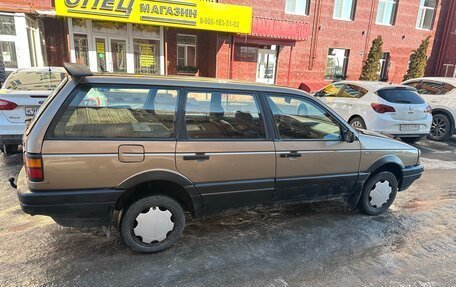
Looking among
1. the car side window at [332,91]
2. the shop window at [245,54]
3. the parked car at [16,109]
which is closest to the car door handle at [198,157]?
the parked car at [16,109]

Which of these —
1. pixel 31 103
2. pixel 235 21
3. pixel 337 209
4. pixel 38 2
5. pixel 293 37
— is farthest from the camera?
pixel 293 37

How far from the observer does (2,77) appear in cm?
1057

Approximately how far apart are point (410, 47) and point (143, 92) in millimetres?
21859

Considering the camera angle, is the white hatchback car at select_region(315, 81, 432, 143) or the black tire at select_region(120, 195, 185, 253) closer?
the black tire at select_region(120, 195, 185, 253)

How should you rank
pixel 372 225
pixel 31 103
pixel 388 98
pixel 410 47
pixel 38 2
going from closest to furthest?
pixel 372 225, pixel 31 103, pixel 388 98, pixel 38 2, pixel 410 47

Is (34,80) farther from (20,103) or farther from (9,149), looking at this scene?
(9,149)

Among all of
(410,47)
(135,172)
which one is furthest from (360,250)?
(410,47)

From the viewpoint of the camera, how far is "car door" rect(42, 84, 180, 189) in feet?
9.04

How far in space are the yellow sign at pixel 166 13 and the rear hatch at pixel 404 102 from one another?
763 cm

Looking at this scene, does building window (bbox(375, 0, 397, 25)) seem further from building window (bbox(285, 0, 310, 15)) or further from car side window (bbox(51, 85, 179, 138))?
car side window (bbox(51, 85, 179, 138))

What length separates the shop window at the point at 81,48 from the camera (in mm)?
13562

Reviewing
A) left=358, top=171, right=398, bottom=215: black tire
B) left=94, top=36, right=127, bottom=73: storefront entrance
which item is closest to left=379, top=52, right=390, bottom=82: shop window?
left=94, top=36, right=127, bottom=73: storefront entrance

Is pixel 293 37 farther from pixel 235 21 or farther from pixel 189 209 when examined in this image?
pixel 189 209

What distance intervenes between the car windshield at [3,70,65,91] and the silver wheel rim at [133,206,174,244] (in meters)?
3.76
